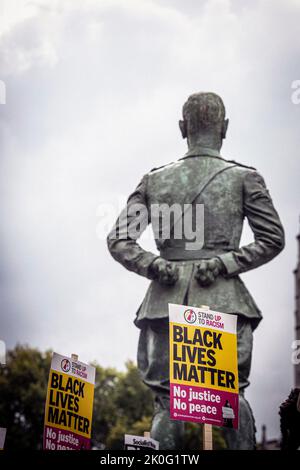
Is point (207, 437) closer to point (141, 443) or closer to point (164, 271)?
point (141, 443)

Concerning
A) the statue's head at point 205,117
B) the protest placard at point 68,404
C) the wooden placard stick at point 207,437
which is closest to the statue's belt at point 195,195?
the statue's head at point 205,117

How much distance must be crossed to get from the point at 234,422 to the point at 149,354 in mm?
1454

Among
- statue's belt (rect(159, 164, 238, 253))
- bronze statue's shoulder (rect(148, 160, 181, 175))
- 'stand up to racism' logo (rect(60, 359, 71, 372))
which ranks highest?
bronze statue's shoulder (rect(148, 160, 181, 175))

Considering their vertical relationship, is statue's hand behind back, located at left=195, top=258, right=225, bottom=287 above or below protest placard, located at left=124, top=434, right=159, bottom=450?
above

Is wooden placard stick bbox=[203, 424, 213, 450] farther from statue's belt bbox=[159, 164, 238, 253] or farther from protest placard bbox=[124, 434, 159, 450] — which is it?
statue's belt bbox=[159, 164, 238, 253]

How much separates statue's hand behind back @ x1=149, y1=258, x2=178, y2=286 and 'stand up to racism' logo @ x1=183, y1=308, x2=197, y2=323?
0.79 metres

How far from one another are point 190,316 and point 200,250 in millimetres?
1118

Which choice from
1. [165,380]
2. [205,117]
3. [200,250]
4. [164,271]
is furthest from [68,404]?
[205,117]

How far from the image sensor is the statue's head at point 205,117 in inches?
509

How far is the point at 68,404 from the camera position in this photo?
11.8 metres

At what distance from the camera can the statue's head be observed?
1293cm

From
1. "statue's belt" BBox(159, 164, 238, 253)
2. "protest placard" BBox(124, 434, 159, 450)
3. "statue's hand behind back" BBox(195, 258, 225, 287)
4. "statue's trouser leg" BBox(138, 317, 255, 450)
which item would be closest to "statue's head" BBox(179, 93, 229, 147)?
"statue's belt" BBox(159, 164, 238, 253)

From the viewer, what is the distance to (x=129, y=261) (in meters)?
12.3
